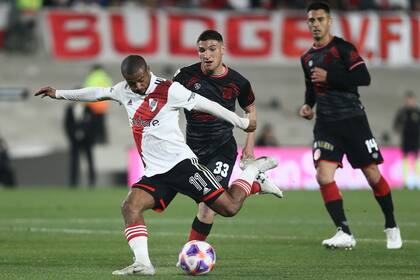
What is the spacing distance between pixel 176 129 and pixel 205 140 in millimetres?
938

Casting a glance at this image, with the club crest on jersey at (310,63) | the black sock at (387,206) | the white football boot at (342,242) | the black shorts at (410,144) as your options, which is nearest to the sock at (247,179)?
the white football boot at (342,242)

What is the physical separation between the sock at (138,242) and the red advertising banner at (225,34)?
19.7 metres

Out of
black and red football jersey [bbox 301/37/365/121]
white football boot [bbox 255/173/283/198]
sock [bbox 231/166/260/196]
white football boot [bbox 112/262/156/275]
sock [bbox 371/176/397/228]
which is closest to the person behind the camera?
white football boot [bbox 112/262/156/275]

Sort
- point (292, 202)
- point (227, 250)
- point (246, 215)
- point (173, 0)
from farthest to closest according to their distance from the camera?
point (173, 0) → point (292, 202) → point (246, 215) → point (227, 250)

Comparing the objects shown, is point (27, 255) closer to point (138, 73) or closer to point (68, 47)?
point (138, 73)

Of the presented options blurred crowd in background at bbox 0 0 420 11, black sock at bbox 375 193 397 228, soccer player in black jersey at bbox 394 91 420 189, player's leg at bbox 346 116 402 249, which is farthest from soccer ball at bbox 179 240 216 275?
blurred crowd in background at bbox 0 0 420 11

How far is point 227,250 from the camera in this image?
10.8 meters

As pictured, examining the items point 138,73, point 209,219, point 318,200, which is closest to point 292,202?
point 318,200

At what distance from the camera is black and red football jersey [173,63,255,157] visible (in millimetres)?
9891

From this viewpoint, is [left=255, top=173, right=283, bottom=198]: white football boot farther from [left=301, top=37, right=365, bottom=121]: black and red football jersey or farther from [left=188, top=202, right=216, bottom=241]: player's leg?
[left=301, top=37, right=365, bottom=121]: black and red football jersey

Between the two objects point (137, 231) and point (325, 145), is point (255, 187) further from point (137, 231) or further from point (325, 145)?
point (137, 231)

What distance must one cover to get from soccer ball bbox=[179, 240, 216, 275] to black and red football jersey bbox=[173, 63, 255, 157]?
1.26m

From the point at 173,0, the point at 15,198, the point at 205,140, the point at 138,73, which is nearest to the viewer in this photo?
the point at 138,73


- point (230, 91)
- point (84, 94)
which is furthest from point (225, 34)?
point (84, 94)
